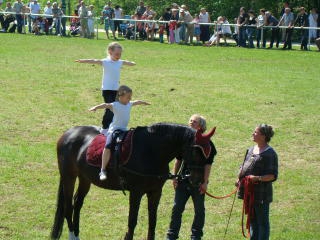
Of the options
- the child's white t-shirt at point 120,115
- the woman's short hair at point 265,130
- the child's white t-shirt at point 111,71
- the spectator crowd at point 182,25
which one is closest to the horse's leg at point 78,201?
the child's white t-shirt at point 120,115

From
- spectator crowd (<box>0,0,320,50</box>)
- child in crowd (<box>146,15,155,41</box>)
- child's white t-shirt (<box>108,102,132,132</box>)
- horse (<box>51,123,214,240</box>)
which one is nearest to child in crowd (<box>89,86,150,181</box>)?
child's white t-shirt (<box>108,102,132,132</box>)

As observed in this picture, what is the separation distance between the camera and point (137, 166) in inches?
377

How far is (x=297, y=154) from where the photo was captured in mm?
16062

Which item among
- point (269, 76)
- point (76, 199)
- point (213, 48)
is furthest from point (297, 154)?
point (213, 48)

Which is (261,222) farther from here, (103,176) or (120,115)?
(120,115)

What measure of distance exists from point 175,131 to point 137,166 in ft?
2.48

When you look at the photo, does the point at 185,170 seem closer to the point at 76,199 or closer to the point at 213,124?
the point at 76,199

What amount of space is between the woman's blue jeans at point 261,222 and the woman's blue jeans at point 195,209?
28.7 inches

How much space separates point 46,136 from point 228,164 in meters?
4.74

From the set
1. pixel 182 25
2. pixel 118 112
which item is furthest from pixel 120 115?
pixel 182 25

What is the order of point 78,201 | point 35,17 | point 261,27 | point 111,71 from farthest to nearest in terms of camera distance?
1. point 35,17
2. point 261,27
3. point 111,71
4. point 78,201

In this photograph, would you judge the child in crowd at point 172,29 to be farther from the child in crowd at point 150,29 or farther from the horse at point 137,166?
the horse at point 137,166

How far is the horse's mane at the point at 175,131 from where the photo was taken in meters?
9.09

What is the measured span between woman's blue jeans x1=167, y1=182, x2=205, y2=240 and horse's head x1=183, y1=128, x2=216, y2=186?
613 millimetres
